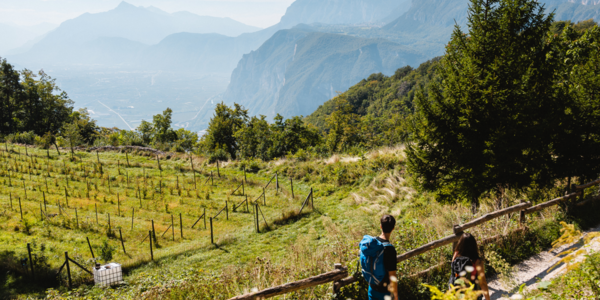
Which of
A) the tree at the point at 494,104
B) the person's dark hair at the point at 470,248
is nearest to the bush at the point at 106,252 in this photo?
the tree at the point at 494,104

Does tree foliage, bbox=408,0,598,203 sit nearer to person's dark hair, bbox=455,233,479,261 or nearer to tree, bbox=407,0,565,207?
tree, bbox=407,0,565,207

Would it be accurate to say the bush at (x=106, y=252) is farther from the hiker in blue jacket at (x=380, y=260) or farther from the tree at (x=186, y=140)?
the tree at (x=186, y=140)

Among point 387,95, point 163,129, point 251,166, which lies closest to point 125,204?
point 251,166

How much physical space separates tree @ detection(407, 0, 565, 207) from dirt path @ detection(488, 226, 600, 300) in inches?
77.5

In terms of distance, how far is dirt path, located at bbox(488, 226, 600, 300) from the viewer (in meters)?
5.69

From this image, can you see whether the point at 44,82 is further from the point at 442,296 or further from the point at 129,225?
the point at 442,296

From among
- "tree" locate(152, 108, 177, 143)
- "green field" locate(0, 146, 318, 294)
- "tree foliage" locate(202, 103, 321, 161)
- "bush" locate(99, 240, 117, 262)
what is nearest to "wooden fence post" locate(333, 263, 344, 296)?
"green field" locate(0, 146, 318, 294)

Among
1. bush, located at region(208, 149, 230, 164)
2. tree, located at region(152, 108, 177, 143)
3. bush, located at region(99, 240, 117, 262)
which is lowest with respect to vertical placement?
bush, located at region(99, 240, 117, 262)

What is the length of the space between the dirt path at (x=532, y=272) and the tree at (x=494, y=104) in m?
1.97

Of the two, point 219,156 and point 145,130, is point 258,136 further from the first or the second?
point 145,130

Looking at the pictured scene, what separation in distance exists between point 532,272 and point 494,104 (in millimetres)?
3826

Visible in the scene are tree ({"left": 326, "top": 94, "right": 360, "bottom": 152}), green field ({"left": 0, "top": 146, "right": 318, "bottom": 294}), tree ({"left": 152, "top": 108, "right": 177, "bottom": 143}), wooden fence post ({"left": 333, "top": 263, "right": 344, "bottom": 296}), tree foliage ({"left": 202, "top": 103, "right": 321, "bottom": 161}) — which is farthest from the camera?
tree ({"left": 152, "top": 108, "right": 177, "bottom": 143})

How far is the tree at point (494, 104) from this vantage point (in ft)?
24.2

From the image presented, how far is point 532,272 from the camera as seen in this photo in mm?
6254
